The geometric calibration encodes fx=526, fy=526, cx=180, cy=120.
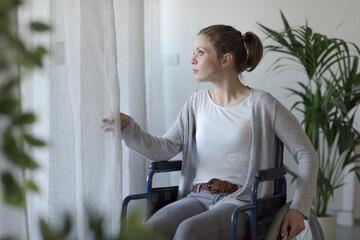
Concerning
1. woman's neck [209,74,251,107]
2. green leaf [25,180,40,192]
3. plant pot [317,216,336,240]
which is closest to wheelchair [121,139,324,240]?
woman's neck [209,74,251,107]

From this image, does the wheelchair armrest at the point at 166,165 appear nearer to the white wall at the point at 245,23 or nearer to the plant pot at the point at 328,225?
the plant pot at the point at 328,225

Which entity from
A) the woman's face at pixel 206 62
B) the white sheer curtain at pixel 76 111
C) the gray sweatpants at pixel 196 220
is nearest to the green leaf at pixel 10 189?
the white sheer curtain at pixel 76 111

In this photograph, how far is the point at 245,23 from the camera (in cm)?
336

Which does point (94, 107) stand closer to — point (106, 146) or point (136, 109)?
point (106, 146)

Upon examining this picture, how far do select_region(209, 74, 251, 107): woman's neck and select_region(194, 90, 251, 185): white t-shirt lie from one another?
0.9 inches

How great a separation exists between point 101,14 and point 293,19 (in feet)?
6.55

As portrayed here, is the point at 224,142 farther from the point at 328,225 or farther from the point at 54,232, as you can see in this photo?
the point at 54,232

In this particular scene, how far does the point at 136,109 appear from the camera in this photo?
264cm

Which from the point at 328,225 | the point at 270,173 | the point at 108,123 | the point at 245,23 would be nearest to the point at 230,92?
the point at 270,173

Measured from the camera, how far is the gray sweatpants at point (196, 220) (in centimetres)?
152

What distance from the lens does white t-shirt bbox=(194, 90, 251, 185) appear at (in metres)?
1.79

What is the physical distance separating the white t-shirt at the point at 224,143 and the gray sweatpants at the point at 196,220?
0.26ft

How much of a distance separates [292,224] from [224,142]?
361mm

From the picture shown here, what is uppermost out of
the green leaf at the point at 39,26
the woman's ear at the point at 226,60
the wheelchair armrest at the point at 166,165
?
the green leaf at the point at 39,26
